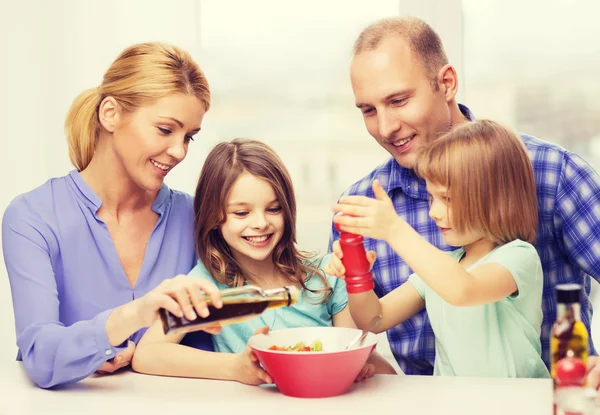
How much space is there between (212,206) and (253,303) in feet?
1.92

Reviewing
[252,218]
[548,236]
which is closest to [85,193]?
[252,218]

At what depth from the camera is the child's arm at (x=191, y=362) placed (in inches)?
57.6

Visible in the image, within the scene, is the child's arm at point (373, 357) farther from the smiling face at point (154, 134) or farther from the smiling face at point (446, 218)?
the smiling face at point (154, 134)

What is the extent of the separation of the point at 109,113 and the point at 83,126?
0.28 feet

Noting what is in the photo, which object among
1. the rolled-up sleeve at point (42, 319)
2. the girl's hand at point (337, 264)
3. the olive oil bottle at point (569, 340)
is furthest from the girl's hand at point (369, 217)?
the rolled-up sleeve at point (42, 319)

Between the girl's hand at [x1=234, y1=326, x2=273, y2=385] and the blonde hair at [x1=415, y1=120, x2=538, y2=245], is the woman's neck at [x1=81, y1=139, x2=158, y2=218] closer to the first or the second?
the girl's hand at [x1=234, y1=326, x2=273, y2=385]

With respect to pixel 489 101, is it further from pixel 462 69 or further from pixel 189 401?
pixel 189 401

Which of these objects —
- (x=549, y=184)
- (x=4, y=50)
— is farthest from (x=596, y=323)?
(x=4, y=50)

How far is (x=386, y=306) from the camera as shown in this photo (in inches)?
68.7

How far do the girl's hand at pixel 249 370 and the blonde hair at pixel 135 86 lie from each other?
2.02 ft

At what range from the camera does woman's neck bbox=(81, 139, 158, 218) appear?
188 centimetres

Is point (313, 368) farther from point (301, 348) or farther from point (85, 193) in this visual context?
point (85, 193)

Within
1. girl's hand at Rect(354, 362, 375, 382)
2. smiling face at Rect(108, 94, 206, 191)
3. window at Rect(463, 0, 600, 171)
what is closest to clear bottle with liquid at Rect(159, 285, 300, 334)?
girl's hand at Rect(354, 362, 375, 382)

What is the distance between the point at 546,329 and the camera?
1918 mm
